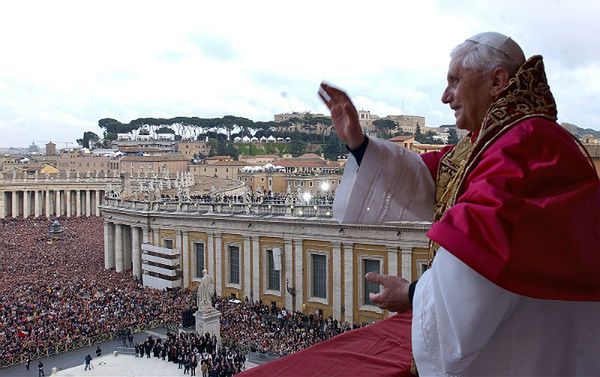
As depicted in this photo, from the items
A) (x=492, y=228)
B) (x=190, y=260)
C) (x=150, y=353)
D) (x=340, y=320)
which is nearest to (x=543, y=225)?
(x=492, y=228)

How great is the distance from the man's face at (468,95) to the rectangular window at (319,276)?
25.4 meters

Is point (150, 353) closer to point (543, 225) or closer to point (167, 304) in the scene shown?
point (167, 304)

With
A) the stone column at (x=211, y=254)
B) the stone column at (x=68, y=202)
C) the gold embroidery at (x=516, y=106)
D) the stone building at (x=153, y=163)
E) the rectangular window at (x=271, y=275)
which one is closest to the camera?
the gold embroidery at (x=516, y=106)

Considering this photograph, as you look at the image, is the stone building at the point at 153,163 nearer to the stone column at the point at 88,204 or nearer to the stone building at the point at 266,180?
the stone column at the point at 88,204

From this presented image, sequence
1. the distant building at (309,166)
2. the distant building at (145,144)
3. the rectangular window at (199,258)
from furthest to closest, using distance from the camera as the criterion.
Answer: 1. the distant building at (145,144)
2. the distant building at (309,166)
3. the rectangular window at (199,258)

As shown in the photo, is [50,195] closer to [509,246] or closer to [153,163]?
[153,163]

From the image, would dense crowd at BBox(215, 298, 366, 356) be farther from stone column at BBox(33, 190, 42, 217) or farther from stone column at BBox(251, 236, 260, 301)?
stone column at BBox(33, 190, 42, 217)

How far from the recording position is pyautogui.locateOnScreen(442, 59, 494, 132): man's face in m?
2.86

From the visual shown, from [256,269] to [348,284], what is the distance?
574cm

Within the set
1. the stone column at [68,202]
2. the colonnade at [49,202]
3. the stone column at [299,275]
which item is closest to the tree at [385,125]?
the colonnade at [49,202]

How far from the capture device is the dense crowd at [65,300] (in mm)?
24281

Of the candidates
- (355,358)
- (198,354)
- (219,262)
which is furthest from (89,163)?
(355,358)

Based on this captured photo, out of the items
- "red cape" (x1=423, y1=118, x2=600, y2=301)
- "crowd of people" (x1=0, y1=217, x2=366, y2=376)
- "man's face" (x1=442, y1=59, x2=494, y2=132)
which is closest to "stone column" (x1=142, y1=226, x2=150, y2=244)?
"crowd of people" (x1=0, y1=217, x2=366, y2=376)

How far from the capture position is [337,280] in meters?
27.5
